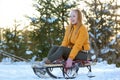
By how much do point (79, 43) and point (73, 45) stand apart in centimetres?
29

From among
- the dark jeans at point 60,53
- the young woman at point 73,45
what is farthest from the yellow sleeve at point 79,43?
Result: the dark jeans at point 60,53

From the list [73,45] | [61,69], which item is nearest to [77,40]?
[73,45]

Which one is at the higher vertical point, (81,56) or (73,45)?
(73,45)

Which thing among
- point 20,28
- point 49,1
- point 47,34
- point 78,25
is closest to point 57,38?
point 47,34

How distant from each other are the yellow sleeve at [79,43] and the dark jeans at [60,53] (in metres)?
0.12

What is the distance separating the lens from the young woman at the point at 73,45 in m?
6.07

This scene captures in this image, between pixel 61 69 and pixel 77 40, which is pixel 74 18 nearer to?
pixel 77 40

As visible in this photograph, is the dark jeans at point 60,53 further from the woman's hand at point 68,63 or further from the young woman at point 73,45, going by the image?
the woman's hand at point 68,63

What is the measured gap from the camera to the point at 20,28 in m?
28.3

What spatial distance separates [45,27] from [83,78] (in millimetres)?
18227

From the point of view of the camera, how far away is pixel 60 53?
19.8ft

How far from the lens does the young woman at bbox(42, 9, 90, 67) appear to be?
6.07m

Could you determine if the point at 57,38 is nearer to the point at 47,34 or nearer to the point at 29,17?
→ the point at 47,34

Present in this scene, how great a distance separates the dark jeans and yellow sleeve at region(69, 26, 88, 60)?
0.12 meters
